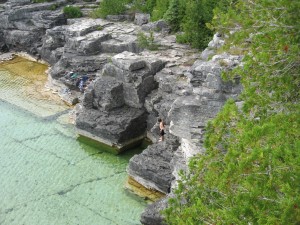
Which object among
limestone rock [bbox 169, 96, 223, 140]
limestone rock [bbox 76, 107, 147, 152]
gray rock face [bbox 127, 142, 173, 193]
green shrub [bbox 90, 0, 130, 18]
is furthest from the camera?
green shrub [bbox 90, 0, 130, 18]

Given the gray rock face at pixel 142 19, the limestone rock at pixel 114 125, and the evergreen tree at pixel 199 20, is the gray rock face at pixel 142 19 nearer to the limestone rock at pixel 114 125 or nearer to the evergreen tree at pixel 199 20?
the evergreen tree at pixel 199 20

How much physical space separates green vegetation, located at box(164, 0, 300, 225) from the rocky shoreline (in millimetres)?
4346

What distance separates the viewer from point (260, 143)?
8.05m

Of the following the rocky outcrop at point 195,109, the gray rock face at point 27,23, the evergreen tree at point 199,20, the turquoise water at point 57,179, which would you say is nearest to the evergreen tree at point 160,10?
the evergreen tree at point 199,20

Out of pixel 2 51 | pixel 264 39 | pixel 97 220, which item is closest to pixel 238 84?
pixel 264 39

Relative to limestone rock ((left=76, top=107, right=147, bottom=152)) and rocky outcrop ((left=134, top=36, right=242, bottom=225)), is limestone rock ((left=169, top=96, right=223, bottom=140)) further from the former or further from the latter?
limestone rock ((left=76, top=107, right=147, bottom=152))

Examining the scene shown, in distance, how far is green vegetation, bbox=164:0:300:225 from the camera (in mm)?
7242

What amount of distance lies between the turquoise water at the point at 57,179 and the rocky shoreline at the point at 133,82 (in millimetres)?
1041

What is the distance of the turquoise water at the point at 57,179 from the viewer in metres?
16.9

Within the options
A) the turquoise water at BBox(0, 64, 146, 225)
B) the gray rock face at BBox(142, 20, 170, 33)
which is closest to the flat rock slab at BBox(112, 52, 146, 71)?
the turquoise water at BBox(0, 64, 146, 225)

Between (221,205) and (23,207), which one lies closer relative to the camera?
(221,205)

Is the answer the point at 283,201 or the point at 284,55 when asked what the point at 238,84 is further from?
the point at 283,201

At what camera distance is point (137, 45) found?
2647cm

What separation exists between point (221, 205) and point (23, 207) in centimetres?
1124
